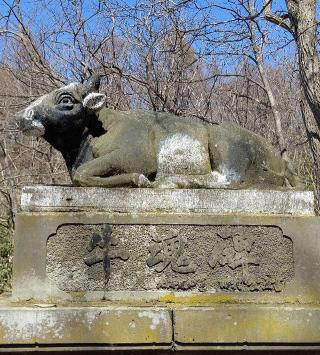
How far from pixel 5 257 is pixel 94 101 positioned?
9.26 meters

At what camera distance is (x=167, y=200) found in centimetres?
378

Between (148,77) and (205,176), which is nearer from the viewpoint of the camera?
(205,176)

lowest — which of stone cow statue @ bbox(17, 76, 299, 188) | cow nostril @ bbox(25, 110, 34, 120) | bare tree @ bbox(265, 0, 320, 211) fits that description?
stone cow statue @ bbox(17, 76, 299, 188)

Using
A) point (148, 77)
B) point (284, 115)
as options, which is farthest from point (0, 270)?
point (284, 115)

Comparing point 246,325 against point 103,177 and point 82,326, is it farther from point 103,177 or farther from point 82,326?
point 103,177

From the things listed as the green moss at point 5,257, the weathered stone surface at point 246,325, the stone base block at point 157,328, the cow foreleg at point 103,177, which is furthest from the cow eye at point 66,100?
the green moss at point 5,257

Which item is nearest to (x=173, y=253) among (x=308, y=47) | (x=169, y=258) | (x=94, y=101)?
(x=169, y=258)

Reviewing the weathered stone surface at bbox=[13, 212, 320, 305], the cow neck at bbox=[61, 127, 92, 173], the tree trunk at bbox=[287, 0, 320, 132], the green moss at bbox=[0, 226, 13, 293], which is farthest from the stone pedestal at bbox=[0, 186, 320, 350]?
the green moss at bbox=[0, 226, 13, 293]

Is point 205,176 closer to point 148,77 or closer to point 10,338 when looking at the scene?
point 10,338

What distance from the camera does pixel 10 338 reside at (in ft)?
10.7

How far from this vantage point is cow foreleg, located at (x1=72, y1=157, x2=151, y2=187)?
3801 mm

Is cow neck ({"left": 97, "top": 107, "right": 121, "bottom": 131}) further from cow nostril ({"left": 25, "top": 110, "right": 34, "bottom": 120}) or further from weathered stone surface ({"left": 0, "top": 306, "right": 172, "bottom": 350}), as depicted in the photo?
weathered stone surface ({"left": 0, "top": 306, "right": 172, "bottom": 350})

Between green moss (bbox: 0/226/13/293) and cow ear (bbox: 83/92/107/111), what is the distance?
600 cm

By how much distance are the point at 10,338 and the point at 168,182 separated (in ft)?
4.74
